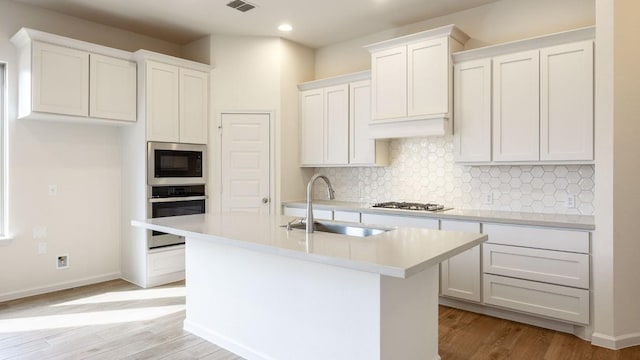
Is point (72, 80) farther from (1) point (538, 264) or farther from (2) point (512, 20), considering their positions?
(1) point (538, 264)

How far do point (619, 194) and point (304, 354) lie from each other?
2.47 metres

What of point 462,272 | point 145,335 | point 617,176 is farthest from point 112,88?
point 617,176

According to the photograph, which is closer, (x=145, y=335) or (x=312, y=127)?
(x=145, y=335)

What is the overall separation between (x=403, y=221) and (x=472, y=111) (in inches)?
47.6

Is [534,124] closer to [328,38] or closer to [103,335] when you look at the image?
[328,38]

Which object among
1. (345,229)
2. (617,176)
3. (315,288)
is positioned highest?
(617,176)

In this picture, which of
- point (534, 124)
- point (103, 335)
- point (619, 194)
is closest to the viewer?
point (619, 194)

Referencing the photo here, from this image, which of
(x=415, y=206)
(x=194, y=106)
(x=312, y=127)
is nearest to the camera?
(x=415, y=206)

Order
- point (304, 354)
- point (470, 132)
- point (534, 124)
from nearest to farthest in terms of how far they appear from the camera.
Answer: point (304, 354) < point (534, 124) < point (470, 132)

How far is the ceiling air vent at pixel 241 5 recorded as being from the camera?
12.8ft

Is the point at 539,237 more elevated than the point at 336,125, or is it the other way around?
the point at 336,125

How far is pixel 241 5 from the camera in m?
3.96

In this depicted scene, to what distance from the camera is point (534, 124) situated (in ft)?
10.9

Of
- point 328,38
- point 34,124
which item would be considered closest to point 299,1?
point 328,38
